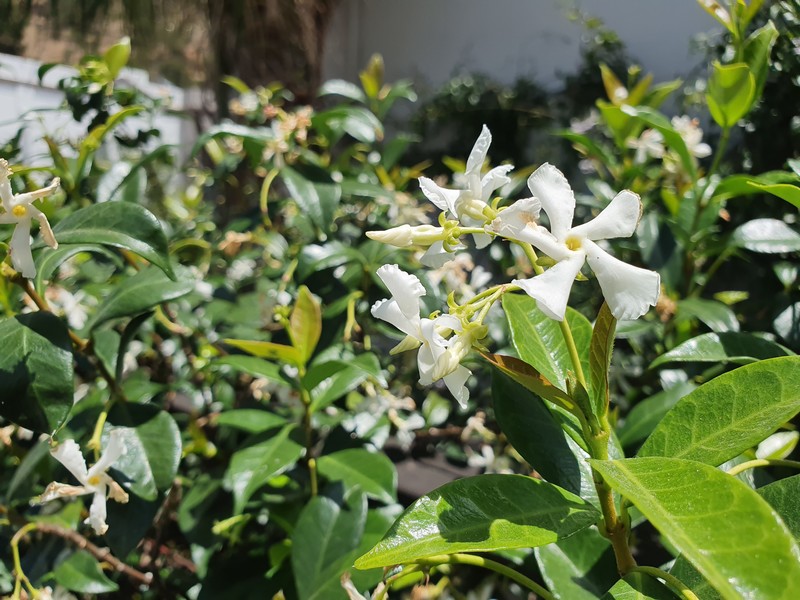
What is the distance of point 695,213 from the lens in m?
0.94

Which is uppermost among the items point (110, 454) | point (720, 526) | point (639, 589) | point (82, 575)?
point (720, 526)

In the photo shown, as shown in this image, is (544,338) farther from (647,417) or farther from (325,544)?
(325,544)

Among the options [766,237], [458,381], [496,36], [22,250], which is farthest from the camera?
[496,36]

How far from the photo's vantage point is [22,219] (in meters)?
0.52

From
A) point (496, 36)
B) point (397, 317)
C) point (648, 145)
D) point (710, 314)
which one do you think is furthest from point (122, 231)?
point (496, 36)

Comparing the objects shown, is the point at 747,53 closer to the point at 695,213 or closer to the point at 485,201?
the point at 695,213

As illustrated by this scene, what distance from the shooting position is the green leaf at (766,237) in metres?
0.83

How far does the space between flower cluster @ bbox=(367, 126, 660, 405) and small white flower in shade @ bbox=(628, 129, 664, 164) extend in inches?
35.2

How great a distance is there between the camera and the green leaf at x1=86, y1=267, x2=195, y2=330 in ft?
2.18

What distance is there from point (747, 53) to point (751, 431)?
0.69 m

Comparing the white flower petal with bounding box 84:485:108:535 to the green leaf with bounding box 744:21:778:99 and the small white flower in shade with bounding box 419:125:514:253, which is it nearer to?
the small white flower in shade with bounding box 419:125:514:253

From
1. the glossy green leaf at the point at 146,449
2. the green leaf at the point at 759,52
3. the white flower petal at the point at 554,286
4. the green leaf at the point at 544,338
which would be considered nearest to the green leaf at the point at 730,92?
the green leaf at the point at 759,52

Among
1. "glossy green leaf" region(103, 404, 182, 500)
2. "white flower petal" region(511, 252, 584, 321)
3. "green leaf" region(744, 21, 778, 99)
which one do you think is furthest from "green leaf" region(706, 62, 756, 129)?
"glossy green leaf" region(103, 404, 182, 500)

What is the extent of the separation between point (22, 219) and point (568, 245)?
46 cm
